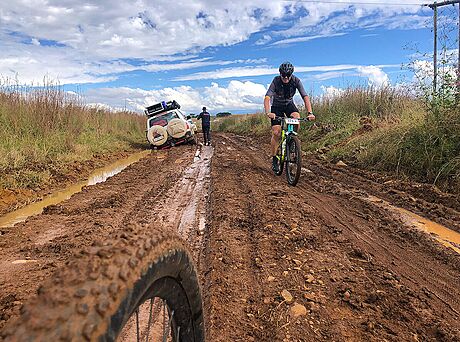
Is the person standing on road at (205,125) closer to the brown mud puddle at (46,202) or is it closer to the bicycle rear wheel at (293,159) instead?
the brown mud puddle at (46,202)

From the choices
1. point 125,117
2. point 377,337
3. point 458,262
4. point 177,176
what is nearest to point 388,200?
point 458,262

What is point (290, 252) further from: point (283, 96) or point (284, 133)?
point (283, 96)

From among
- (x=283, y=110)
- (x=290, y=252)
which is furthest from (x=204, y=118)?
(x=290, y=252)

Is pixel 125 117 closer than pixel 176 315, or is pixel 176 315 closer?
pixel 176 315

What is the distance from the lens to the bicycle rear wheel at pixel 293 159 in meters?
6.47

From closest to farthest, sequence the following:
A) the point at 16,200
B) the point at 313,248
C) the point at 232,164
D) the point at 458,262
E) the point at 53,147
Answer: the point at 458,262 < the point at 313,248 < the point at 16,200 < the point at 232,164 < the point at 53,147

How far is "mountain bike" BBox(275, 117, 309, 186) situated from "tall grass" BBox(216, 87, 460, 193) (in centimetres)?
194

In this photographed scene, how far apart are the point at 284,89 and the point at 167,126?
9022mm

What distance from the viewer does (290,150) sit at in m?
6.91

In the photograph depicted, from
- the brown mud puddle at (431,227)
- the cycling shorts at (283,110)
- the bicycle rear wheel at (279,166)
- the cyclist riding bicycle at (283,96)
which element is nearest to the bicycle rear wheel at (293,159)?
the bicycle rear wheel at (279,166)

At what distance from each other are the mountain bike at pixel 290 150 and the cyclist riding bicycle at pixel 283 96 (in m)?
0.25

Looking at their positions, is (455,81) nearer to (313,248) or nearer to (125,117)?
(313,248)

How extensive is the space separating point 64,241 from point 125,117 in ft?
65.5

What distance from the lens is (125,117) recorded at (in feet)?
75.4
